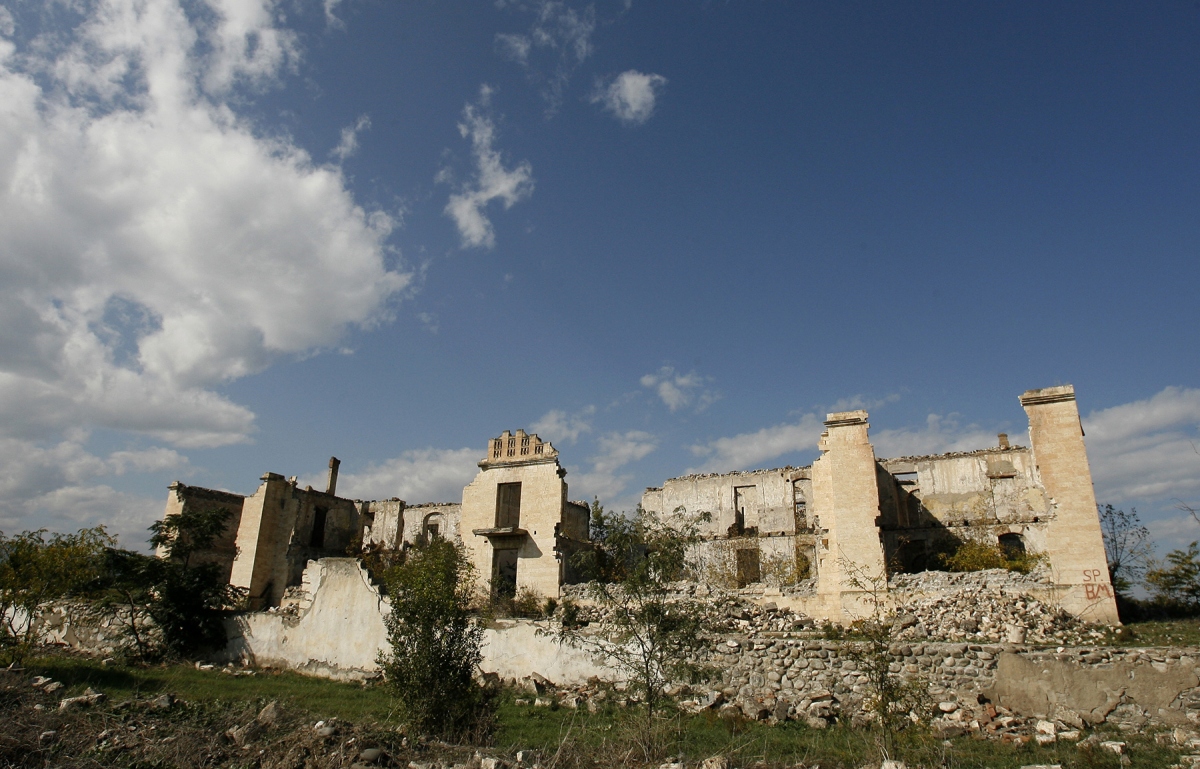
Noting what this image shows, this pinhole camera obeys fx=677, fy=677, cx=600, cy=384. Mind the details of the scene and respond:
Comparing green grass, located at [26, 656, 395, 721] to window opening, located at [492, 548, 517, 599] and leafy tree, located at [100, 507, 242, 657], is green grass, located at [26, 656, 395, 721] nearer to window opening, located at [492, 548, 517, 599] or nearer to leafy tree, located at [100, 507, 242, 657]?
leafy tree, located at [100, 507, 242, 657]

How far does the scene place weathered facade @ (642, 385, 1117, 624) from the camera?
1772cm

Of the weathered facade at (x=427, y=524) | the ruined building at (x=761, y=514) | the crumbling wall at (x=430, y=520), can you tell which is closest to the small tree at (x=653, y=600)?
the ruined building at (x=761, y=514)

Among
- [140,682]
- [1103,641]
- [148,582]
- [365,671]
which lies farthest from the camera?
[148,582]

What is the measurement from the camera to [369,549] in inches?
1340

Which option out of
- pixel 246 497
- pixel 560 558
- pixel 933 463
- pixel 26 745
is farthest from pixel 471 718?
pixel 933 463

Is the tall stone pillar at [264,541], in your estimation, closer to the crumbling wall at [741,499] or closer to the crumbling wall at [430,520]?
the crumbling wall at [430,520]

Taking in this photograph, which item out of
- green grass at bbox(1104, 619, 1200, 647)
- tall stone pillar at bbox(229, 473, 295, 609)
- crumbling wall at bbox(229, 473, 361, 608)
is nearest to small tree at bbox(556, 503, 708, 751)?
green grass at bbox(1104, 619, 1200, 647)

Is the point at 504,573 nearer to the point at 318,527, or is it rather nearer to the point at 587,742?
the point at 318,527

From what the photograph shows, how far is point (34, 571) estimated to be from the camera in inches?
669

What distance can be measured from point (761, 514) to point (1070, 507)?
15.6 m

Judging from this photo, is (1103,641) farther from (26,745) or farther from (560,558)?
(26,745)

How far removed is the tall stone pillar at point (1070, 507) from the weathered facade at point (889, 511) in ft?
0.09

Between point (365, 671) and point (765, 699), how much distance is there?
11488mm

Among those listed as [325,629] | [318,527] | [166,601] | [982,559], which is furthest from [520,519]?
[982,559]
